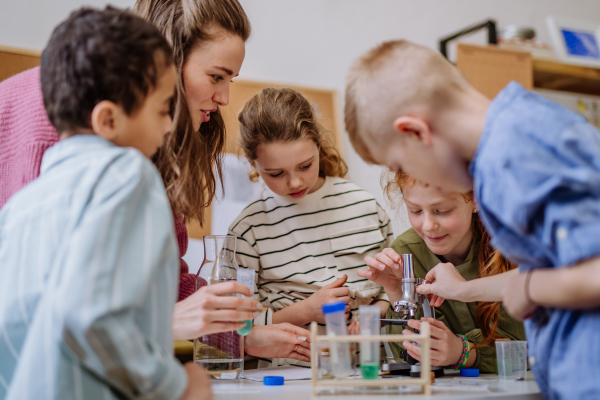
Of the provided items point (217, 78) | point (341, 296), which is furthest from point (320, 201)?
point (217, 78)

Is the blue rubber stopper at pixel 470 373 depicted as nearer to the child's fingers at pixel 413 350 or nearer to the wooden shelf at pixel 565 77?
the child's fingers at pixel 413 350

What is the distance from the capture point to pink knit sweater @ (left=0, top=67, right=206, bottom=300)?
997 millimetres

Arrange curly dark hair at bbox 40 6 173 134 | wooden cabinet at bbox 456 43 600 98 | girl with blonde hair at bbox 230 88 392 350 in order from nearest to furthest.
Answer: curly dark hair at bbox 40 6 173 134
girl with blonde hair at bbox 230 88 392 350
wooden cabinet at bbox 456 43 600 98

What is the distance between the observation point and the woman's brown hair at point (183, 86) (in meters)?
1.09

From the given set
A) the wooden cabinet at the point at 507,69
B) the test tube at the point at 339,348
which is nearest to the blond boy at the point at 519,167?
the test tube at the point at 339,348

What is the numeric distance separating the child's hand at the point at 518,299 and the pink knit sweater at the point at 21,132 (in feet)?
2.07

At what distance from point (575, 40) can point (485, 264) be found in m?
2.31

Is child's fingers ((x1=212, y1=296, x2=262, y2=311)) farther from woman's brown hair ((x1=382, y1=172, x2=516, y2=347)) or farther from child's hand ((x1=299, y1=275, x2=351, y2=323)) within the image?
woman's brown hair ((x1=382, y1=172, x2=516, y2=347))

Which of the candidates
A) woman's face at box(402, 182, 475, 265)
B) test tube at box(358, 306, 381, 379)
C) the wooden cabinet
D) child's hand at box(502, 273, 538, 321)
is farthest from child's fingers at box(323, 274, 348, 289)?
the wooden cabinet

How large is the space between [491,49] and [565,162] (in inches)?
87.1

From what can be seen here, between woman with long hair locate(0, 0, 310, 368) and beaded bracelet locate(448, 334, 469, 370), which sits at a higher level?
woman with long hair locate(0, 0, 310, 368)

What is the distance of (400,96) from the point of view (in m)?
0.79

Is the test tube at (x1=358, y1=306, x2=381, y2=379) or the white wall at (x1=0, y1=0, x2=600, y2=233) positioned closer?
the test tube at (x1=358, y1=306, x2=381, y2=379)

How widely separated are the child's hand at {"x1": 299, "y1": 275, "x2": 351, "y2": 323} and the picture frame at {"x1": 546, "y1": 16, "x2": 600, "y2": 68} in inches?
88.8
